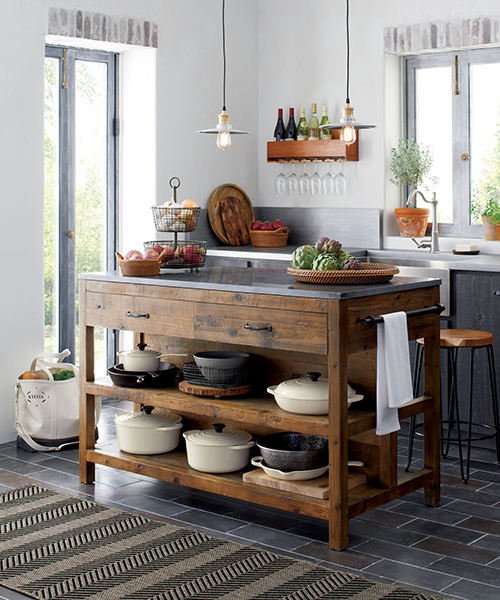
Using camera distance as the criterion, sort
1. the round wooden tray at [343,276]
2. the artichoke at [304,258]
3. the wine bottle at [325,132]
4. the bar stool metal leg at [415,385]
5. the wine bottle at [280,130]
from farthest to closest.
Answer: the wine bottle at [280,130], the wine bottle at [325,132], the bar stool metal leg at [415,385], the artichoke at [304,258], the round wooden tray at [343,276]

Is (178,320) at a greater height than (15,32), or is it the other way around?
(15,32)

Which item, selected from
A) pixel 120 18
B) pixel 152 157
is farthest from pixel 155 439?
pixel 120 18

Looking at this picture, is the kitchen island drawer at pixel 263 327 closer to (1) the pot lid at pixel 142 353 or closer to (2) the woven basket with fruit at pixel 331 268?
(2) the woven basket with fruit at pixel 331 268

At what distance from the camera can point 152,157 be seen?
19.7ft

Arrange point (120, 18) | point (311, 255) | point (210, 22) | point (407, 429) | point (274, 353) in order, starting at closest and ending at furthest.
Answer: point (311, 255), point (274, 353), point (407, 429), point (120, 18), point (210, 22)

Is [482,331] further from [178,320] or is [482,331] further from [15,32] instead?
[15,32]

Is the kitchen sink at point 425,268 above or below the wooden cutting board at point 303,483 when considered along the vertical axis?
above

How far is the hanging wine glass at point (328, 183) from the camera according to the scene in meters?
6.37

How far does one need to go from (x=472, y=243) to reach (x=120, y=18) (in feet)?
9.01

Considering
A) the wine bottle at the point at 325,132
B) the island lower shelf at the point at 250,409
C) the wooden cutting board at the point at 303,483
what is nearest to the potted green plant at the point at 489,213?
the wine bottle at the point at 325,132

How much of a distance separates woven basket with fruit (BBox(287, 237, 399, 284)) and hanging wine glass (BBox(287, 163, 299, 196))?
9.05 feet

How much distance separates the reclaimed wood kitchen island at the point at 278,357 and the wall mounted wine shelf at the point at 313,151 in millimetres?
2131

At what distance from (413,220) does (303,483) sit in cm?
285

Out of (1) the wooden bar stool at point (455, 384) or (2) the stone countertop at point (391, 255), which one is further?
(2) the stone countertop at point (391, 255)
